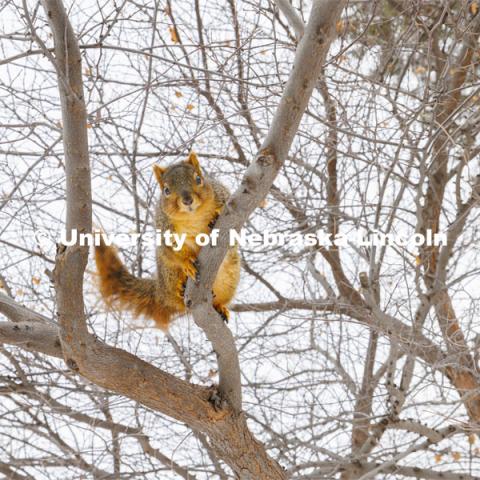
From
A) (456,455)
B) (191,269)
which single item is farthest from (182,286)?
(456,455)

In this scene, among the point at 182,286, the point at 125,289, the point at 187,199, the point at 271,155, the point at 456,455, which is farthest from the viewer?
the point at 456,455

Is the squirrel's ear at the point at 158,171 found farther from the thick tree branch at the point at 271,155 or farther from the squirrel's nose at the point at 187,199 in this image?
the thick tree branch at the point at 271,155

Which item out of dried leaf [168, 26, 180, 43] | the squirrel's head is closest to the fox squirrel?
the squirrel's head

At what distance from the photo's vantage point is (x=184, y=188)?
3230 mm

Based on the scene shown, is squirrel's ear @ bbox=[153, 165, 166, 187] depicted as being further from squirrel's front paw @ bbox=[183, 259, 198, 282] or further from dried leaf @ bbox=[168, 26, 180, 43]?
dried leaf @ bbox=[168, 26, 180, 43]

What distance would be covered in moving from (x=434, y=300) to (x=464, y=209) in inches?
25.0

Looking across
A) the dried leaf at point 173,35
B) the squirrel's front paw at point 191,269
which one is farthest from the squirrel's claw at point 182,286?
the dried leaf at point 173,35

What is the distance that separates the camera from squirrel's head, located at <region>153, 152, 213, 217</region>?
3.18 metres

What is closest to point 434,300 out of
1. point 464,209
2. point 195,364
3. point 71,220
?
point 464,209

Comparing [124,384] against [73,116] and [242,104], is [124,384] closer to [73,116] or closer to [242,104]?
[73,116]

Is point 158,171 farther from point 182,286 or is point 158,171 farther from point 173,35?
point 173,35

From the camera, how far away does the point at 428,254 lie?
4520mm

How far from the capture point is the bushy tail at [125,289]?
11.7 ft

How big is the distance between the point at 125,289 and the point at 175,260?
488 millimetres
